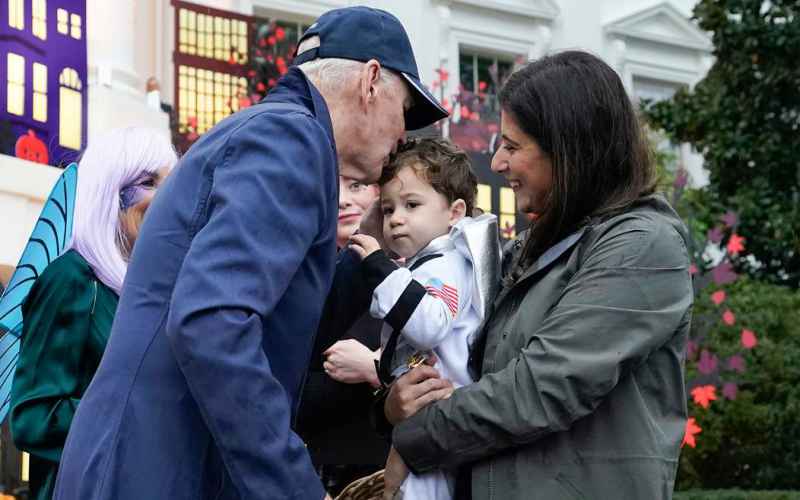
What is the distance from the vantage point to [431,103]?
2934 millimetres

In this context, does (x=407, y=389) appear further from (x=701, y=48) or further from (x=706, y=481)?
(x=701, y=48)

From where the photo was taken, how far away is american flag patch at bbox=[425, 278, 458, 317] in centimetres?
335

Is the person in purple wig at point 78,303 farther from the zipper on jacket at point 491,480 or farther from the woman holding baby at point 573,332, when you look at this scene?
the zipper on jacket at point 491,480

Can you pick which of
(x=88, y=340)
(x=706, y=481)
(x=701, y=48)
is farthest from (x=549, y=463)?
(x=701, y=48)

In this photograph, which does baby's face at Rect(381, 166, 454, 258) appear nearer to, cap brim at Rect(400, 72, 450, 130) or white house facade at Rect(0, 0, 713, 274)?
cap brim at Rect(400, 72, 450, 130)

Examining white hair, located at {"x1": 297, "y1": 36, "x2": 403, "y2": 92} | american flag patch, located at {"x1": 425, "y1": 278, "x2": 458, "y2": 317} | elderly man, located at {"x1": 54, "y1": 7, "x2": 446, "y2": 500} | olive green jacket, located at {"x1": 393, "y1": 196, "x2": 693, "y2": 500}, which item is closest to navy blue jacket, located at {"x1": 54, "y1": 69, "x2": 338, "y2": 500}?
elderly man, located at {"x1": 54, "y1": 7, "x2": 446, "y2": 500}

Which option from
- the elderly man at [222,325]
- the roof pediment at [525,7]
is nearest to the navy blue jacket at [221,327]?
the elderly man at [222,325]

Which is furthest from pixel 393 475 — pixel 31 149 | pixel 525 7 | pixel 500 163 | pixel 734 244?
pixel 525 7

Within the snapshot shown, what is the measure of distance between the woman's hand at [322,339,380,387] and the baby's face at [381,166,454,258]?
439 mm

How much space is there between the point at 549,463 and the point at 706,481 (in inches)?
360

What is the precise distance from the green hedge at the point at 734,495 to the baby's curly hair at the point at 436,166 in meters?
6.53

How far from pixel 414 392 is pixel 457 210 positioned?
34.4 inches

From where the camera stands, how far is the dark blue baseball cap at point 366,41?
110 inches

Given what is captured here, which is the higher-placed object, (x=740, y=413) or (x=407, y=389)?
(x=407, y=389)
